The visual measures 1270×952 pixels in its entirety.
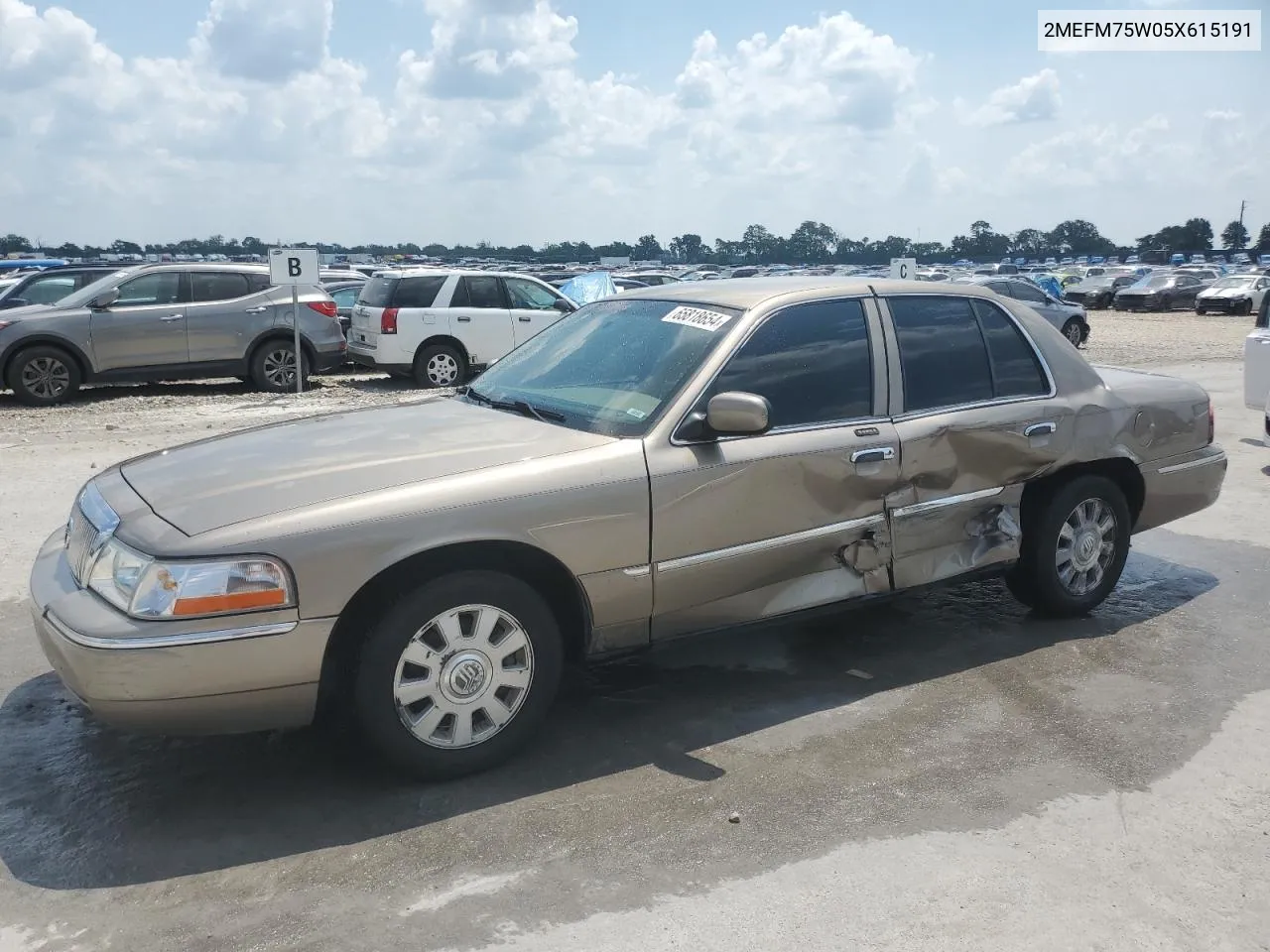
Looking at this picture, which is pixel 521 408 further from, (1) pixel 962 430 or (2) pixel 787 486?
(1) pixel 962 430

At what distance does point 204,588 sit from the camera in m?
3.26

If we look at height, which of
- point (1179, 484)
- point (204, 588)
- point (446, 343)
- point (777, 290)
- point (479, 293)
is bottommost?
point (1179, 484)

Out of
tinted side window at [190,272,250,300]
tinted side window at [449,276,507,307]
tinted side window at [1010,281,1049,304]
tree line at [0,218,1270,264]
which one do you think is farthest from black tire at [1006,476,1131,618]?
tree line at [0,218,1270,264]

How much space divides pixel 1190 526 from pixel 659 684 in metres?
4.58

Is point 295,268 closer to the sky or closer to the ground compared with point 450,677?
closer to the sky

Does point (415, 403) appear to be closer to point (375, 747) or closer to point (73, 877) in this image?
point (375, 747)

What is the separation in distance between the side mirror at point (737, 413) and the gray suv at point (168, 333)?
12.1m

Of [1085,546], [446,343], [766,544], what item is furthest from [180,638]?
[446,343]

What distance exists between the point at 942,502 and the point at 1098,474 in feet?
3.75

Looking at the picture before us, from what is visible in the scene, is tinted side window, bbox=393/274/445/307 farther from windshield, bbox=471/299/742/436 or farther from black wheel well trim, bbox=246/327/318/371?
windshield, bbox=471/299/742/436

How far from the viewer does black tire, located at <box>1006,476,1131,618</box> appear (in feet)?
16.9

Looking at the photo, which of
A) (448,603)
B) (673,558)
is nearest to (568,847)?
(448,603)

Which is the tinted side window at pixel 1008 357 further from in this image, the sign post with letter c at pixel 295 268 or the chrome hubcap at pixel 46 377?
the chrome hubcap at pixel 46 377

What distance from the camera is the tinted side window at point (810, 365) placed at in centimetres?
433
